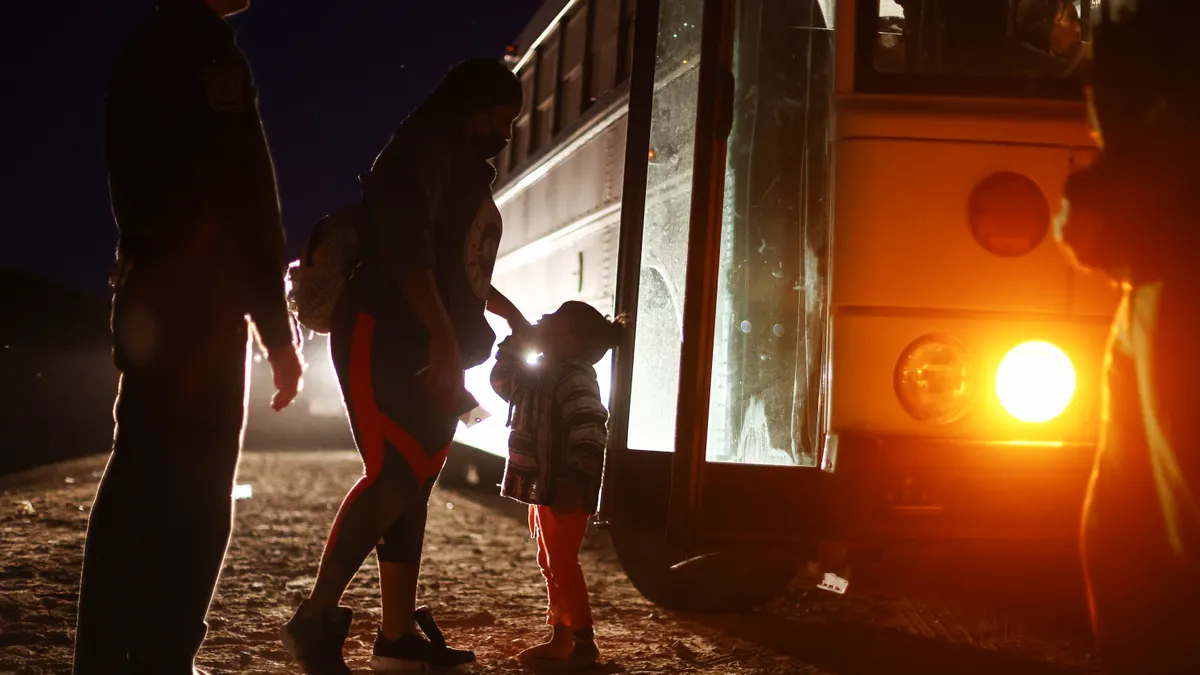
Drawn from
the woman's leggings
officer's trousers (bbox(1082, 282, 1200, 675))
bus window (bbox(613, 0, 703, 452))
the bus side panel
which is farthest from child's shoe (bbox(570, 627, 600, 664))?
the bus side panel

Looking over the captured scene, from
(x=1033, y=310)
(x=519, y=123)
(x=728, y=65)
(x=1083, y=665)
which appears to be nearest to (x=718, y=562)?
(x=1083, y=665)

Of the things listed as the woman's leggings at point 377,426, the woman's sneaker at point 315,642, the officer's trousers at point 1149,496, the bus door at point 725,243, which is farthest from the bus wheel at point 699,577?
the officer's trousers at point 1149,496

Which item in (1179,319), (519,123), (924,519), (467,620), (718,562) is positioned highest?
(519,123)

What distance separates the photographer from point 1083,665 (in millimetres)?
3576

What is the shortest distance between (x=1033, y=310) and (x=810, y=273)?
0.77m

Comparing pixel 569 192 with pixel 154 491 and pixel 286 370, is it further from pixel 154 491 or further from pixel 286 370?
pixel 154 491

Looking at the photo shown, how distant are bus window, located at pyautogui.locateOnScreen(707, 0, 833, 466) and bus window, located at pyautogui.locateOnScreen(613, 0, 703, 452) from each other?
18 centimetres

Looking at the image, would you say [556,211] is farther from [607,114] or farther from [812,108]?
[812,108]

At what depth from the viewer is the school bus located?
3.05 m

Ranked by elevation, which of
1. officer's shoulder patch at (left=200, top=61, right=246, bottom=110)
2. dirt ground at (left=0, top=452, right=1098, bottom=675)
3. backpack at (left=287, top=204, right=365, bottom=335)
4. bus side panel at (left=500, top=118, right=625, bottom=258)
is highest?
bus side panel at (left=500, top=118, right=625, bottom=258)

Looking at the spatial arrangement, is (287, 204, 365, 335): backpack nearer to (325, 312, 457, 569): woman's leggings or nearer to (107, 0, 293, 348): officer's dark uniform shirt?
(325, 312, 457, 569): woman's leggings

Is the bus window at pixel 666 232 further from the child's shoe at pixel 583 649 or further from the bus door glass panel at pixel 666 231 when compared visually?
the child's shoe at pixel 583 649

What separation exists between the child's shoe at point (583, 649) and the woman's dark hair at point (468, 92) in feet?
5.48

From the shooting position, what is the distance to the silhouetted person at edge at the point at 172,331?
2.08 meters
